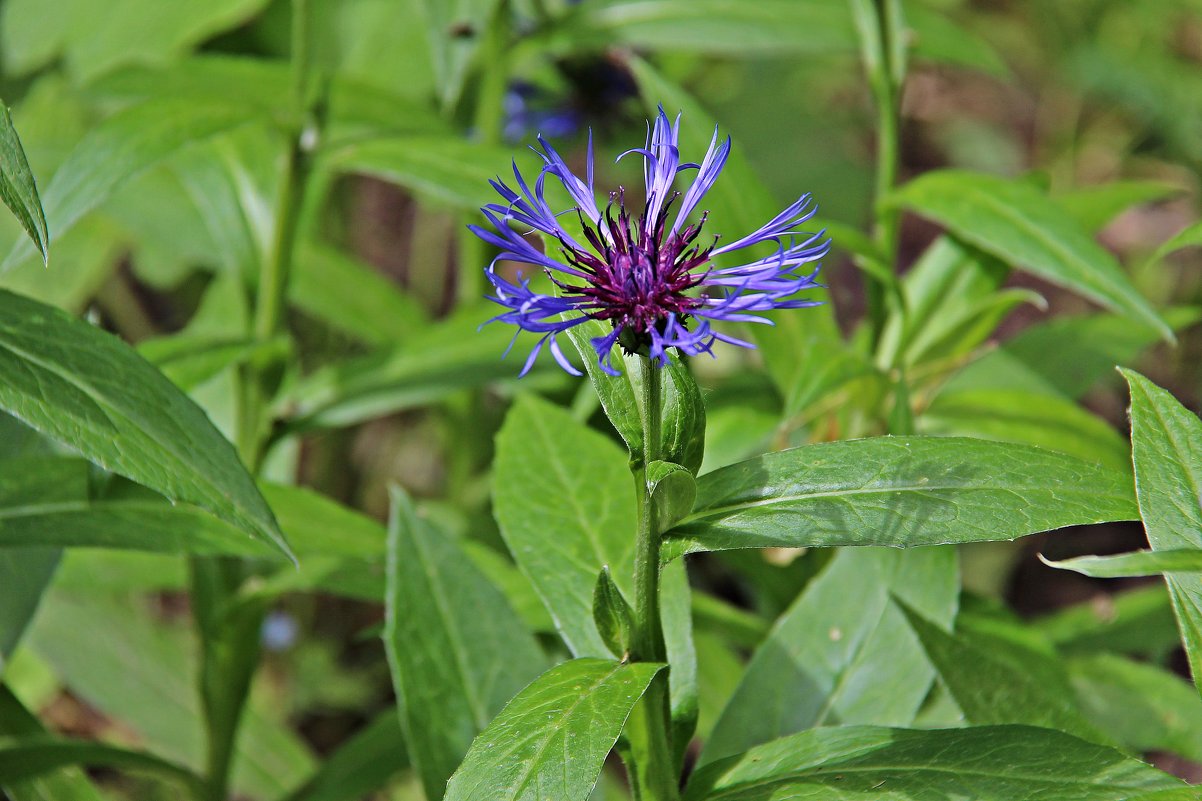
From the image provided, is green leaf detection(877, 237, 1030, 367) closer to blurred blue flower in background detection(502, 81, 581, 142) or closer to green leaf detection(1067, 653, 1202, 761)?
green leaf detection(1067, 653, 1202, 761)

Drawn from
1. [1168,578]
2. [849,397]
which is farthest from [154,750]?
[1168,578]

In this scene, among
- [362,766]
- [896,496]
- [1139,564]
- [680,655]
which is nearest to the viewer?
[1139,564]

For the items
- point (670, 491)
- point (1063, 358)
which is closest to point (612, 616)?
point (670, 491)

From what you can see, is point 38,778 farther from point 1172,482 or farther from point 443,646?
point 1172,482

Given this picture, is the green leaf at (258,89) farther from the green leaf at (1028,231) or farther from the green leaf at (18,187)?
the green leaf at (18,187)

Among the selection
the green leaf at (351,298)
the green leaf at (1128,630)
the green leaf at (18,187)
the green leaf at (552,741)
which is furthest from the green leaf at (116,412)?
the green leaf at (1128,630)

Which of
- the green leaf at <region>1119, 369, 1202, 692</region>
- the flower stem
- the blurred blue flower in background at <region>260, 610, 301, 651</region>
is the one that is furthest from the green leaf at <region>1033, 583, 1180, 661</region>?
the blurred blue flower in background at <region>260, 610, 301, 651</region>
